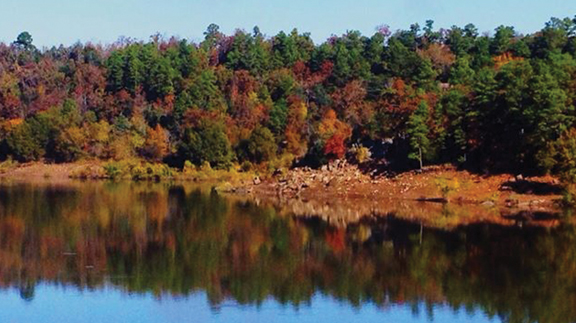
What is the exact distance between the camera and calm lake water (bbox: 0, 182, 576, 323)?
24.8 meters

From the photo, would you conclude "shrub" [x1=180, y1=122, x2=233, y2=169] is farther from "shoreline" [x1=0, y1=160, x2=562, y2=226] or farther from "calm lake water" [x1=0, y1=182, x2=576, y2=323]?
"calm lake water" [x1=0, y1=182, x2=576, y2=323]

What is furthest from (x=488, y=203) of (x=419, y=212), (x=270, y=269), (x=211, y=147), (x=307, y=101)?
(x=307, y=101)

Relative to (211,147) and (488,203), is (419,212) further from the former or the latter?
(211,147)

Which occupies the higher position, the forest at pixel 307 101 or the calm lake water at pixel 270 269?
the forest at pixel 307 101

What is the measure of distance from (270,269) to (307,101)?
180 ft

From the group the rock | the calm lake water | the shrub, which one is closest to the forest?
the shrub

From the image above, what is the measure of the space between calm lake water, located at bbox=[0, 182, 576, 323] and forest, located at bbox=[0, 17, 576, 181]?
13696 mm

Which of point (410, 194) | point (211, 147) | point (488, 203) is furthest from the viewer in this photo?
point (211, 147)

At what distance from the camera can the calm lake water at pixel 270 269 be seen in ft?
81.3

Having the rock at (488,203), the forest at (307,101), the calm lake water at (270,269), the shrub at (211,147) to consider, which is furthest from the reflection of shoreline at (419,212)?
the shrub at (211,147)

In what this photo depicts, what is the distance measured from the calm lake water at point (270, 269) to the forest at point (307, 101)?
13.7m

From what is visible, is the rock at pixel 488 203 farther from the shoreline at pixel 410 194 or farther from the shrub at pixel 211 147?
the shrub at pixel 211 147

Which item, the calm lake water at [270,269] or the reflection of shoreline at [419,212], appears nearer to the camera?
the calm lake water at [270,269]

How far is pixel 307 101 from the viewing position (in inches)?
3342
